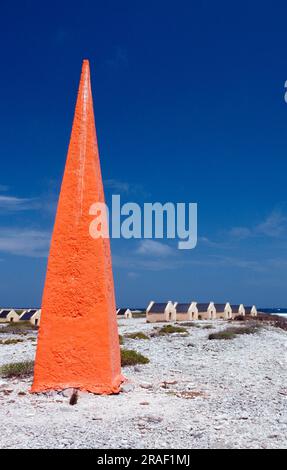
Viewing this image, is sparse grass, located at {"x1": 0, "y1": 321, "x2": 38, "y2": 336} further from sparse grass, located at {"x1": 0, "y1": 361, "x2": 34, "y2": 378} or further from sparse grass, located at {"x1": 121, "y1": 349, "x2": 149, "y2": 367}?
sparse grass, located at {"x1": 0, "y1": 361, "x2": 34, "y2": 378}

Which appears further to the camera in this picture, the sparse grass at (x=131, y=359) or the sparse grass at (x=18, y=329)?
the sparse grass at (x=18, y=329)

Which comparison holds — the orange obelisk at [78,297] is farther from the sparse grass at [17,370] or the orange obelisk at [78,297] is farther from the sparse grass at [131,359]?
the sparse grass at [131,359]

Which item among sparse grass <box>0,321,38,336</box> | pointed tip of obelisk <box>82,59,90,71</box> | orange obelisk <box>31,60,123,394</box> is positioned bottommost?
sparse grass <box>0,321,38,336</box>

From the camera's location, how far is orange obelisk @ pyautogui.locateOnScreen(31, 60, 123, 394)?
9508 mm

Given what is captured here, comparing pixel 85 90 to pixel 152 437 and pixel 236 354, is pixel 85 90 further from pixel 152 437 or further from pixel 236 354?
pixel 236 354

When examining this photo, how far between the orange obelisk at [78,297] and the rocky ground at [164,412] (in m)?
0.47

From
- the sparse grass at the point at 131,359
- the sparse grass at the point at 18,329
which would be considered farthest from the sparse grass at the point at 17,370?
the sparse grass at the point at 18,329

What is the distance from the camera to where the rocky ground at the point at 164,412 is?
20.9 feet

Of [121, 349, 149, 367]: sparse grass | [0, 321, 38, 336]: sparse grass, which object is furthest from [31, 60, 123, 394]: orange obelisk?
[0, 321, 38, 336]: sparse grass

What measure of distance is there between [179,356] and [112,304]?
7129 mm

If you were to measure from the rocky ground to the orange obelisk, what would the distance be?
47cm

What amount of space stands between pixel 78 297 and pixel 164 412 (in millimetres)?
3058
